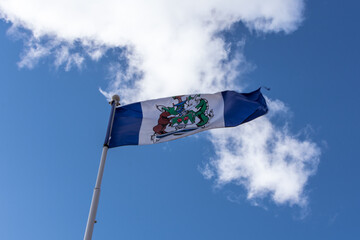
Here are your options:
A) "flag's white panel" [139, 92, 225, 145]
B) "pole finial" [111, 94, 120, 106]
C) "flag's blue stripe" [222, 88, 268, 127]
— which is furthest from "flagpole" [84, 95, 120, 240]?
"flag's blue stripe" [222, 88, 268, 127]

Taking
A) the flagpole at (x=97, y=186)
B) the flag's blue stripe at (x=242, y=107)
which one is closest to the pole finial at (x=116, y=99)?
the flagpole at (x=97, y=186)

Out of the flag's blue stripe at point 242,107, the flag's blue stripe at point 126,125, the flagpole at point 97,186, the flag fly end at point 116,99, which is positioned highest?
the flag's blue stripe at point 242,107

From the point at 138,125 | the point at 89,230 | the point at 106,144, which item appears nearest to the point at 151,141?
the point at 138,125

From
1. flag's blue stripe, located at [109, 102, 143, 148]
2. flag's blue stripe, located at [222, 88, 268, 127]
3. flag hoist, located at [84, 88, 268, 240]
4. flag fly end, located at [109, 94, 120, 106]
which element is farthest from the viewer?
flag's blue stripe, located at [222, 88, 268, 127]

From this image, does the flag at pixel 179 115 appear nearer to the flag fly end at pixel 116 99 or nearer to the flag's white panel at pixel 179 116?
the flag's white panel at pixel 179 116

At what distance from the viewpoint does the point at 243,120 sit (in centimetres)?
1402

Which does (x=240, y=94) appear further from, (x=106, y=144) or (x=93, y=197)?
(x=93, y=197)

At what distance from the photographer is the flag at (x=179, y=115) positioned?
12820mm

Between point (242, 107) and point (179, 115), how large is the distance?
265 cm

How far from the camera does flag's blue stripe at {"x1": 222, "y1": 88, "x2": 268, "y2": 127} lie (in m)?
13.8

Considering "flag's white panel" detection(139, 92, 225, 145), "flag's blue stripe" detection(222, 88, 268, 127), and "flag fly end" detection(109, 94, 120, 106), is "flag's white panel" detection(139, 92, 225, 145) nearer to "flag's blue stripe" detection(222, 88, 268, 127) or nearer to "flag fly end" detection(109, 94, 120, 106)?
"flag's blue stripe" detection(222, 88, 268, 127)

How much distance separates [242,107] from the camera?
14320 mm

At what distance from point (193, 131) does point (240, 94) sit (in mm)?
3196

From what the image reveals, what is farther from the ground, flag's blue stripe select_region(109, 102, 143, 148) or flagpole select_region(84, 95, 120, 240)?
flag's blue stripe select_region(109, 102, 143, 148)
